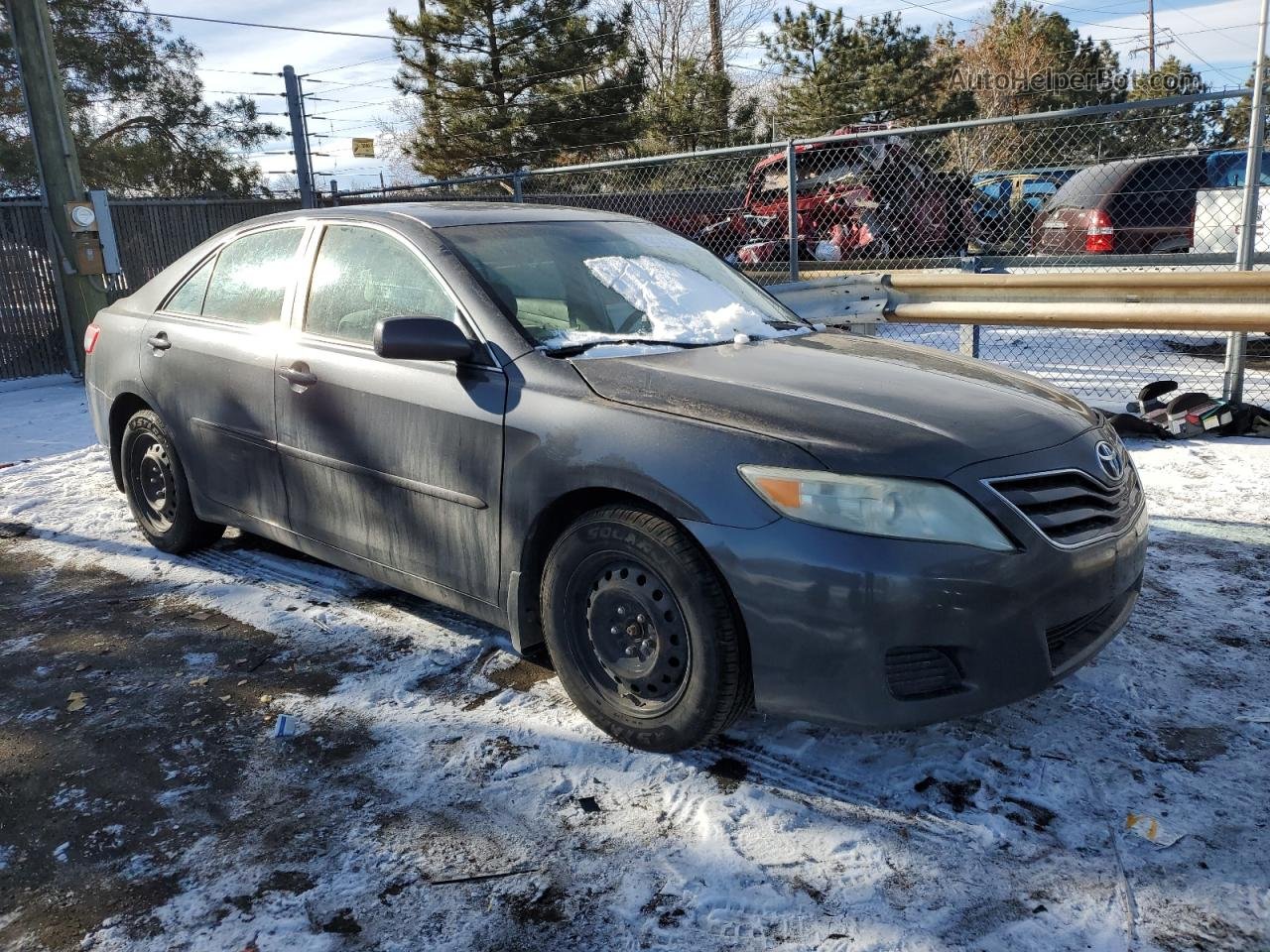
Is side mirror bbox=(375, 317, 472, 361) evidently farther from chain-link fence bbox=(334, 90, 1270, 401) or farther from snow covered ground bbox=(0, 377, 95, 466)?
snow covered ground bbox=(0, 377, 95, 466)

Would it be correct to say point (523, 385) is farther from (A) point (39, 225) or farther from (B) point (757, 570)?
(A) point (39, 225)

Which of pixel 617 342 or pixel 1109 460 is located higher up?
pixel 617 342

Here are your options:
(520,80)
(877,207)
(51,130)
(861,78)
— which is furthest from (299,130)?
(861,78)

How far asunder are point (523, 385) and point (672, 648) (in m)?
0.93

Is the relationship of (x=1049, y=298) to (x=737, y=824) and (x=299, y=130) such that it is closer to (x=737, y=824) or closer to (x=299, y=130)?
(x=737, y=824)

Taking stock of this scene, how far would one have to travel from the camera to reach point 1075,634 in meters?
2.71

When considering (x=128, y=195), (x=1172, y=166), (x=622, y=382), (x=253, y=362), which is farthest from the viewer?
(x=128, y=195)

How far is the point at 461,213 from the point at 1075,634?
8.51ft

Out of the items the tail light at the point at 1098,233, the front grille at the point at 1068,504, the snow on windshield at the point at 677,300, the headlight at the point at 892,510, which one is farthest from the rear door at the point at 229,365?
the tail light at the point at 1098,233

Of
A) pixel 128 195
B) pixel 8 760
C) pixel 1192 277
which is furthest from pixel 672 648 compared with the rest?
pixel 128 195

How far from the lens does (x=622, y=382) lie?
298 centimetres

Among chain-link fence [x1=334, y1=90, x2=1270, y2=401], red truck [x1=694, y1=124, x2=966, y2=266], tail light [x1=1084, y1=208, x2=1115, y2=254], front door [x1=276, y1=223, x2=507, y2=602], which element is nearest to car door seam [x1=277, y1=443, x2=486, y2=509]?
front door [x1=276, y1=223, x2=507, y2=602]

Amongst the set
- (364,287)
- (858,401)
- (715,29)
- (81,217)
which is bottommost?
(858,401)

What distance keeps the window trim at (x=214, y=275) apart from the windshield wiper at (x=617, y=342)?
137cm
